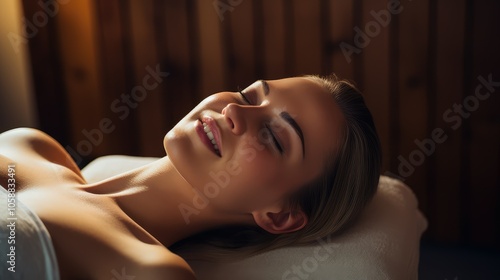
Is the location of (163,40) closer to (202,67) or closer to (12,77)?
(202,67)

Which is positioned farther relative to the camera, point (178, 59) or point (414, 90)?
point (178, 59)

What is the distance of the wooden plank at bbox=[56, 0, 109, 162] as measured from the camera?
2729 millimetres

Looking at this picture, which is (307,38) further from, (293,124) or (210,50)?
(293,124)

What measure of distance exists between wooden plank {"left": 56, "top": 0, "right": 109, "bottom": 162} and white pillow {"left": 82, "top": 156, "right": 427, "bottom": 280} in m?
1.49

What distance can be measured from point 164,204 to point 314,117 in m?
0.38

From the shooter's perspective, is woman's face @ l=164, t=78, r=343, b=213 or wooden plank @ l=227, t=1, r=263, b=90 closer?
woman's face @ l=164, t=78, r=343, b=213

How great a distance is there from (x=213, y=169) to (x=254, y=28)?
4.12 ft

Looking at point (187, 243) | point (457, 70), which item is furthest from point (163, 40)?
point (187, 243)

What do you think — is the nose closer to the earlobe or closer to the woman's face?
the woman's face

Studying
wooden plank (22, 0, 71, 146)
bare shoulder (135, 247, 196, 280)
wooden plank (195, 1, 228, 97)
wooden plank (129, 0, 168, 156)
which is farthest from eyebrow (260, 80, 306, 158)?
wooden plank (22, 0, 71, 146)

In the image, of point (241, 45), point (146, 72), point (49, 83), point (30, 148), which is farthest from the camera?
point (49, 83)

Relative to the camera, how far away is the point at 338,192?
148cm

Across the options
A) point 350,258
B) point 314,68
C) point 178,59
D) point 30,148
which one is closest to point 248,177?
point 350,258

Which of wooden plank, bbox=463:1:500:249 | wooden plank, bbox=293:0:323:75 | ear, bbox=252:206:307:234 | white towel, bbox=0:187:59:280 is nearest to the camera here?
white towel, bbox=0:187:59:280
